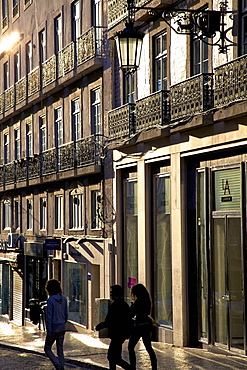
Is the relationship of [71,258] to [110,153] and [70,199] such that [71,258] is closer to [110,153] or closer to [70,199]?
[70,199]

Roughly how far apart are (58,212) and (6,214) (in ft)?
29.3

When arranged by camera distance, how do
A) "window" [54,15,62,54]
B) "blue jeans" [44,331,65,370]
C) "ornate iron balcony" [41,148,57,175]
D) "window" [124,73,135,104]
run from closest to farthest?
"blue jeans" [44,331,65,370] < "window" [124,73,135,104] < "ornate iron balcony" [41,148,57,175] < "window" [54,15,62,54]

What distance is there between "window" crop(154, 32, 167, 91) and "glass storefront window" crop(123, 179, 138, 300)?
314 centimetres

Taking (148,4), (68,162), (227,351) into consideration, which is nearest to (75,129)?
(68,162)

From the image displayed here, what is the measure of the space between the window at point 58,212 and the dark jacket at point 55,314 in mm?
16731

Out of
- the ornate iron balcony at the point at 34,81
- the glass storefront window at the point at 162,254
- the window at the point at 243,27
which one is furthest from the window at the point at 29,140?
the window at the point at 243,27

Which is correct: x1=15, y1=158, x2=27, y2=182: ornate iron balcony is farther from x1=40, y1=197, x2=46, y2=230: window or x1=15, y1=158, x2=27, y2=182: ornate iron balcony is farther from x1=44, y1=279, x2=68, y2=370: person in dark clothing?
x1=44, y1=279, x2=68, y2=370: person in dark clothing

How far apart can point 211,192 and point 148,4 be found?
18.7 feet

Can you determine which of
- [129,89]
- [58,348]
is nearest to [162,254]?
[129,89]

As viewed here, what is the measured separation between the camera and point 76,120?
95.3ft

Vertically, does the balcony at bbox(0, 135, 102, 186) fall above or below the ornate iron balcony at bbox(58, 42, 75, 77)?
below

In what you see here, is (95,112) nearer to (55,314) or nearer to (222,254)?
(222,254)

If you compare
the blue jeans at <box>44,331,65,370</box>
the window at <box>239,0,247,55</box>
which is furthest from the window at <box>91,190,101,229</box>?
the blue jeans at <box>44,331,65,370</box>

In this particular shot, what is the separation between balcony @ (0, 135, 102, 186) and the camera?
26.2m
